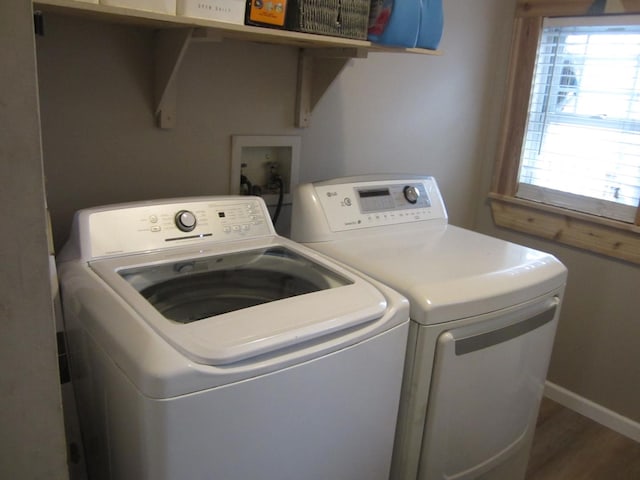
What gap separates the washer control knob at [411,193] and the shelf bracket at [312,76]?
16.8 inches

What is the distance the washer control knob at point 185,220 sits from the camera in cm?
142

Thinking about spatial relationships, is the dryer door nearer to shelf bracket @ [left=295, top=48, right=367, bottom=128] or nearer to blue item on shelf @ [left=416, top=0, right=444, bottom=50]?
blue item on shelf @ [left=416, top=0, right=444, bottom=50]

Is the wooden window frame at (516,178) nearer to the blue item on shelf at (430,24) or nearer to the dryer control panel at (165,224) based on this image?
the blue item on shelf at (430,24)

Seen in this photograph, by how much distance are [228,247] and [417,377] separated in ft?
1.95

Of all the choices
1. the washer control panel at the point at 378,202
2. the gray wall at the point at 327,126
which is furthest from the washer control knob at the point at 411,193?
the gray wall at the point at 327,126

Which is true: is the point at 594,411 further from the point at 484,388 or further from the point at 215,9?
the point at 215,9

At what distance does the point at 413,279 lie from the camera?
4.44 ft

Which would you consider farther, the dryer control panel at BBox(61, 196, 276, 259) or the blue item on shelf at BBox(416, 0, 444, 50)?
the blue item on shelf at BBox(416, 0, 444, 50)

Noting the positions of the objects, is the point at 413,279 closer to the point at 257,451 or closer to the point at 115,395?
the point at 257,451

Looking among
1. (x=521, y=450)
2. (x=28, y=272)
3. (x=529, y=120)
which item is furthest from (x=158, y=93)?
(x=529, y=120)

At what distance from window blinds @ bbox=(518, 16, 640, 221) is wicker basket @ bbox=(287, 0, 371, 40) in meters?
1.28

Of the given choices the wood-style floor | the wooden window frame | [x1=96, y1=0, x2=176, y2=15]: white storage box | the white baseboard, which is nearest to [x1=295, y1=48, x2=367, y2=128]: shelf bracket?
[x1=96, y1=0, x2=176, y2=15]: white storage box

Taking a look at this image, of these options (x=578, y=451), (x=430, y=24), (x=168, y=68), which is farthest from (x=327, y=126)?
(x=578, y=451)

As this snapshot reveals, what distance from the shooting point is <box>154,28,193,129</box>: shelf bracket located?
1.40 m
